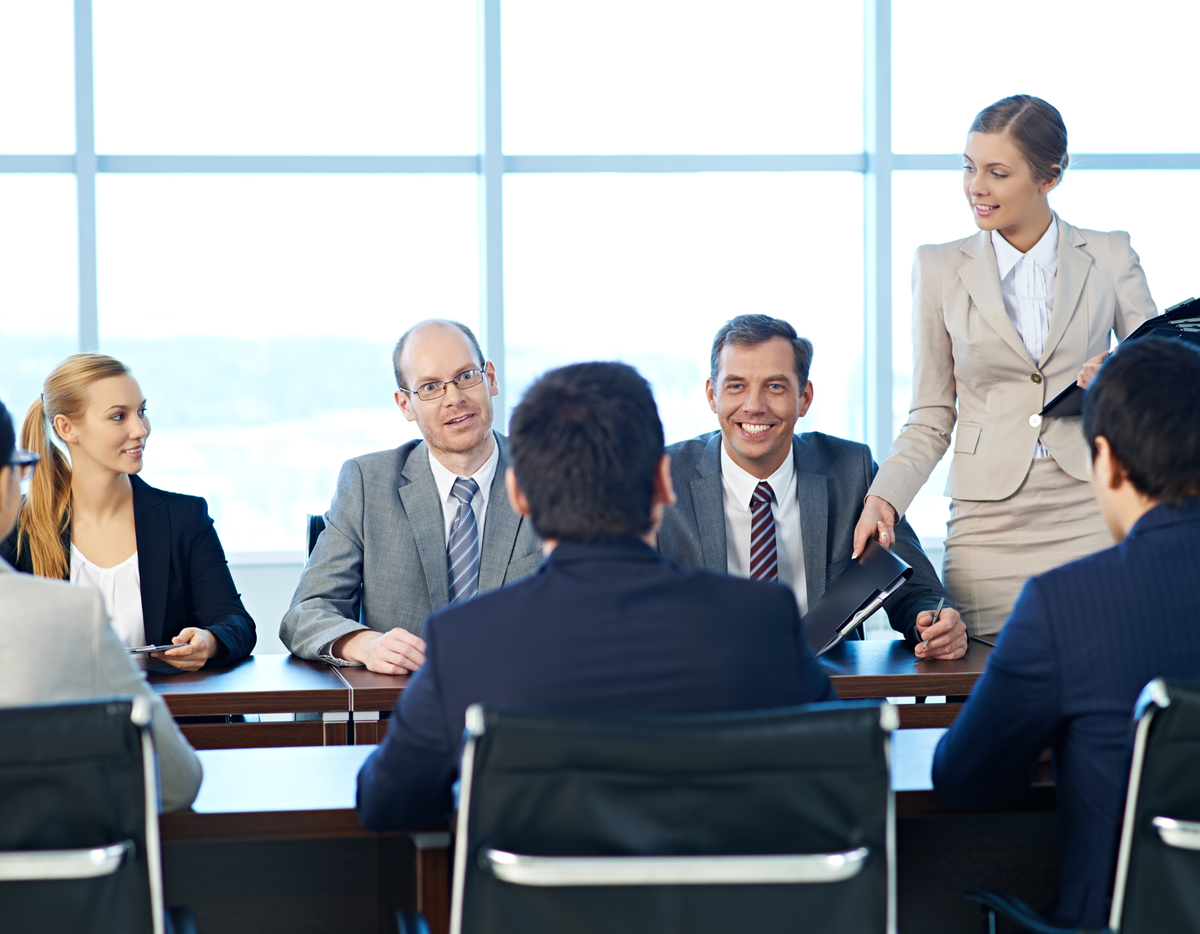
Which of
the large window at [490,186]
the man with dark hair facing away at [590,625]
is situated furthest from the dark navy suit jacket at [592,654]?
the large window at [490,186]

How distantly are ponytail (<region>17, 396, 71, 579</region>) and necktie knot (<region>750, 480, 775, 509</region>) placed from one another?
5.49ft

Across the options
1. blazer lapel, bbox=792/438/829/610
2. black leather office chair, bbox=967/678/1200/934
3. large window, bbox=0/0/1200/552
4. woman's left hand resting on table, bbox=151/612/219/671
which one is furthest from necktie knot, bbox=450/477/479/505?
large window, bbox=0/0/1200/552

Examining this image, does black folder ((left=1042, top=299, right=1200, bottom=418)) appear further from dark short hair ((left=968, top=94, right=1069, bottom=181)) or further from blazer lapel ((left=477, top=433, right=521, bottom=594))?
blazer lapel ((left=477, top=433, right=521, bottom=594))

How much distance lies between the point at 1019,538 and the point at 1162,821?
162 cm

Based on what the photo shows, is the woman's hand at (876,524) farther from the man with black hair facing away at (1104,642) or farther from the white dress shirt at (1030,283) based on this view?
the man with black hair facing away at (1104,642)

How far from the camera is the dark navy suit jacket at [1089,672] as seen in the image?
1.33 m

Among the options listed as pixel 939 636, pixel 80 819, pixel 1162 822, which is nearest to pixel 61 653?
pixel 80 819

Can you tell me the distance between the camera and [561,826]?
3.72 feet

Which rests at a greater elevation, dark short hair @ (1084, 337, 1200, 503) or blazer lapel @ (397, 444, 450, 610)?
dark short hair @ (1084, 337, 1200, 503)

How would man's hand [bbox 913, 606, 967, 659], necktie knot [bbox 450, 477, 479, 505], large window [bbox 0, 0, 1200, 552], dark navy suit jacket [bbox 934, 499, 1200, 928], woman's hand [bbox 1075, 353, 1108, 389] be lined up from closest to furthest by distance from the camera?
dark navy suit jacket [bbox 934, 499, 1200, 928] < man's hand [bbox 913, 606, 967, 659] < woman's hand [bbox 1075, 353, 1108, 389] < necktie knot [bbox 450, 477, 479, 505] < large window [bbox 0, 0, 1200, 552]

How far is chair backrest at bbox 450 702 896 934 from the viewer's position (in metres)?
1.09

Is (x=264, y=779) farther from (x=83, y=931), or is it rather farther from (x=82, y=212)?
(x=82, y=212)

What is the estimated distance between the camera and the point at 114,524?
110 inches

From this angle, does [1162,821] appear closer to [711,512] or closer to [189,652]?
[711,512]
